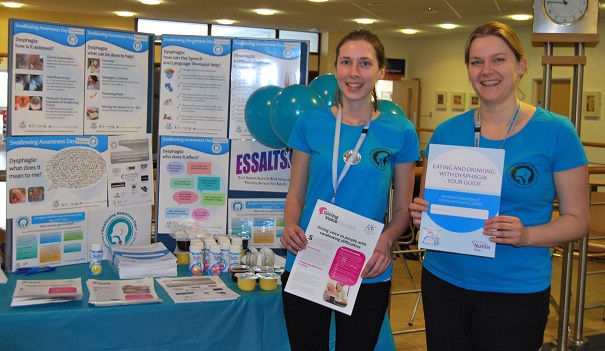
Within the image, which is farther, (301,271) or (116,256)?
(116,256)

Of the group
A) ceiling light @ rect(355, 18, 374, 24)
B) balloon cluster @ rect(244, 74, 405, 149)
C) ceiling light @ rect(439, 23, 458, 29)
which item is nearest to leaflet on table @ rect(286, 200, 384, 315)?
balloon cluster @ rect(244, 74, 405, 149)

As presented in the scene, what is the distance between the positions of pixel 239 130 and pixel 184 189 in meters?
0.37

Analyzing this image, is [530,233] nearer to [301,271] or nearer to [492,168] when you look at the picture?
[492,168]

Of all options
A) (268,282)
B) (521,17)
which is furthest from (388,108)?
(521,17)

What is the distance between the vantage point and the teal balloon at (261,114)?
112 inches

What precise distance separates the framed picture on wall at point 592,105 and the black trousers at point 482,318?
30.6 ft

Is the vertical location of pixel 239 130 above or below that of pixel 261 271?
above

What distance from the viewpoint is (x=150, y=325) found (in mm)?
2324

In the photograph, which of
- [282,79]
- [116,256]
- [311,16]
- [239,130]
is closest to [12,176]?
[116,256]

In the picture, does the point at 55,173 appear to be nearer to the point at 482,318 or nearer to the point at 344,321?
the point at 344,321

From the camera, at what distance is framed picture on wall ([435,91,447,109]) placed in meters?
13.4

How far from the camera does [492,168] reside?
5.56ft

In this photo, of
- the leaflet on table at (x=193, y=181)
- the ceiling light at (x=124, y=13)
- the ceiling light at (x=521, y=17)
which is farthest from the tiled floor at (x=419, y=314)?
the ceiling light at (x=124, y=13)

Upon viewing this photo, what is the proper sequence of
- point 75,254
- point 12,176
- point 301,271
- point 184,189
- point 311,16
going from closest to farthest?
point 301,271
point 12,176
point 75,254
point 184,189
point 311,16
